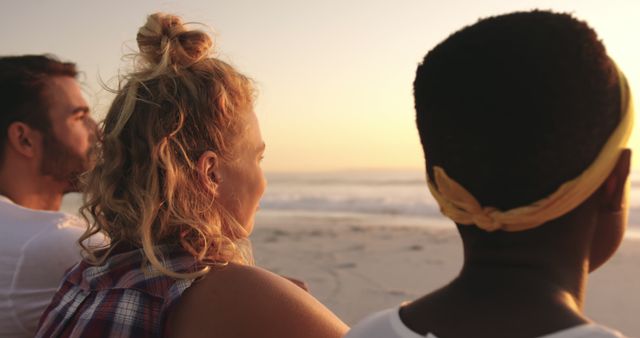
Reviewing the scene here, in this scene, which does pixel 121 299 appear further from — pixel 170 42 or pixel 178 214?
pixel 170 42

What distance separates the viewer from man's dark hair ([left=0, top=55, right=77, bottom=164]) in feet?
11.0

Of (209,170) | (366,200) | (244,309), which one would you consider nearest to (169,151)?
(209,170)

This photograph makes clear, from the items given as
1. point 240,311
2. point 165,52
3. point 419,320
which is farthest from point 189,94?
point 419,320

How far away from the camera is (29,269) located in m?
2.80

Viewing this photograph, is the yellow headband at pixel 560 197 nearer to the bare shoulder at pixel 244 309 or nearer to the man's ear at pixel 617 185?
the man's ear at pixel 617 185

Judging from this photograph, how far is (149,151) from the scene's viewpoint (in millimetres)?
2113

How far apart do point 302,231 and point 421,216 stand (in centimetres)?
347

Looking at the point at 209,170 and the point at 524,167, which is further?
the point at 209,170

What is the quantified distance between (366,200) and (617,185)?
63.7ft

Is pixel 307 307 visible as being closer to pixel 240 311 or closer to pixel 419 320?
pixel 240 311

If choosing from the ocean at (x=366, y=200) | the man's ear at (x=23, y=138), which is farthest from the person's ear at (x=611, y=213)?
the ocean at (x=366, y=200)

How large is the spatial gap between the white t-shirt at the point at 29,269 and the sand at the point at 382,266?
3.59 metres

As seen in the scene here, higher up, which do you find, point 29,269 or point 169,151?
point 169,151

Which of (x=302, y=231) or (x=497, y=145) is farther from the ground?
(x=497, y=145)
